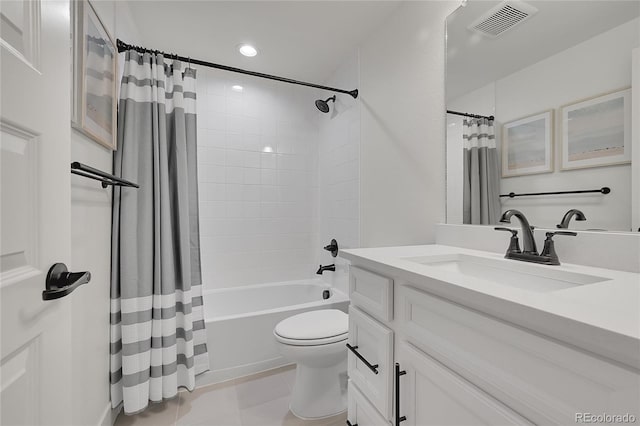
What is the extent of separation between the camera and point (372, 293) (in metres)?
0.93

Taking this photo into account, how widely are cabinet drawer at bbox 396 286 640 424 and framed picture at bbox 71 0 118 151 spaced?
4.48 feet

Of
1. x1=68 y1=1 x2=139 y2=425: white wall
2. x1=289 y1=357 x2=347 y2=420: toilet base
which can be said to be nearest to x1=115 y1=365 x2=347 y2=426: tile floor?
x1=289 y1=357 x2=347 y2=420: toilet base

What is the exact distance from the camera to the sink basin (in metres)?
0.77

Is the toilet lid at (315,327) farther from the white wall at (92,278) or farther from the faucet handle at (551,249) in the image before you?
the faucet handle at (551,249)

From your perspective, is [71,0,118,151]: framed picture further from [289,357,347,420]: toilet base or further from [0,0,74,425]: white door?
[289,357,347,420]: toilet base

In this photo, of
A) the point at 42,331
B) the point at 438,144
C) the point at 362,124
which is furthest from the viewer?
the point at 362,124

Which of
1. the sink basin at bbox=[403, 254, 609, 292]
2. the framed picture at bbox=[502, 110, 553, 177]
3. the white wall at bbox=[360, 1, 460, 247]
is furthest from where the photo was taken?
the white wall at bbox=[360, 1, 460, 247]

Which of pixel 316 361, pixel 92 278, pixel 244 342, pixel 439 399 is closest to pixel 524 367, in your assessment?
pixel 439 399

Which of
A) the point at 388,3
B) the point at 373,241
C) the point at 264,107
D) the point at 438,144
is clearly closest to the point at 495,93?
the point at 438,144

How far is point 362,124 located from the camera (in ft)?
6.86

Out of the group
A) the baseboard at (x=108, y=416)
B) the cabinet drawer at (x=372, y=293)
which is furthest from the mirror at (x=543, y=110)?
the baseboard at (x=108, y=416)

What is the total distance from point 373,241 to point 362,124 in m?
0.88

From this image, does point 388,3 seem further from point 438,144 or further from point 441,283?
point 441,283

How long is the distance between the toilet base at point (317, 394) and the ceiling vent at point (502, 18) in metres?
1.79
